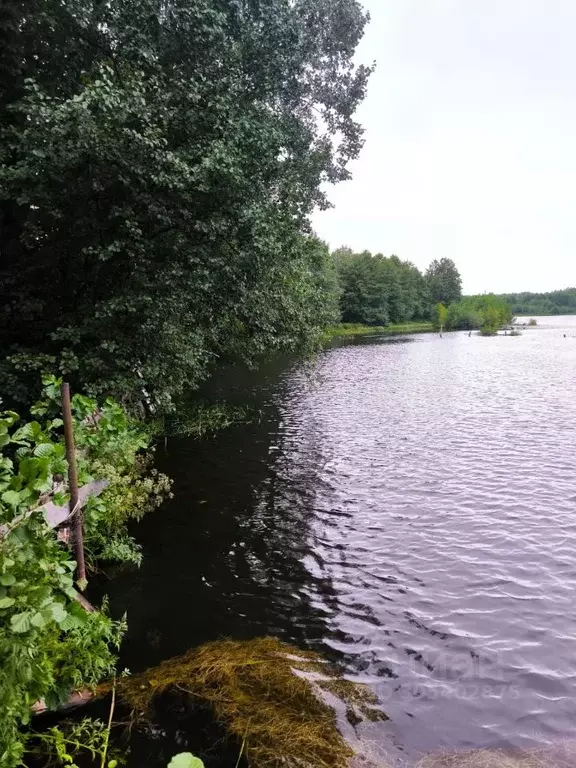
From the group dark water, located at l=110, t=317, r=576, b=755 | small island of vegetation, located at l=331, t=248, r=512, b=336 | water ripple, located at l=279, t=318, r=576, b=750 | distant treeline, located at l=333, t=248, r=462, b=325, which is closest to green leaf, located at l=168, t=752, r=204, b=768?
dark water, located at l=110, t=317, r=576, b=755

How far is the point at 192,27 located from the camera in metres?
12.8

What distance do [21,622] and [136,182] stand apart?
1017cm

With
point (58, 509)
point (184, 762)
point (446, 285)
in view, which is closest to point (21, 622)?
point (184, 762)

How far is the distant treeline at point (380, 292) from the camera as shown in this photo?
346 ft

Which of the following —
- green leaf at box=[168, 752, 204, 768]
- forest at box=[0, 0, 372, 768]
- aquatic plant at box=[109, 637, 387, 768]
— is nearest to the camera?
green leaf at box=[168, 752, 204, 768]

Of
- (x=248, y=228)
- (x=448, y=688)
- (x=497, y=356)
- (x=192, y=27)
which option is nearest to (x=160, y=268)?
(x=248, y=228)

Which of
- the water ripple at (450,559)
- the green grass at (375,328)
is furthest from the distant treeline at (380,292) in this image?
the water ripple at (450,559)

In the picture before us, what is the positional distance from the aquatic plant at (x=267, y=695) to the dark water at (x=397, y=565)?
373 mm

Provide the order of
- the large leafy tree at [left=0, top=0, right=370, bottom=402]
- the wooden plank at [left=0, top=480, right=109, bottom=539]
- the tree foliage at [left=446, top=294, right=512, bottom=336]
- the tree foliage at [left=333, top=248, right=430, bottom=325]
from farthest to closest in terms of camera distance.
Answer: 1. the tree foliage at [left=446, top=294, right=512, bottom=336]
2. the tree foliage at [left=333, top=248, right=430, bottom=325]
3. the large leafy tree at [left=0, top=0, right=370, bottom=402]
4. the wooden plank at [left=0, top=480, right=109, bottom=539]

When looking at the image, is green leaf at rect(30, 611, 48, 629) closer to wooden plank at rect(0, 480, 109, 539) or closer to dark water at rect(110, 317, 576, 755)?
wooden plank at rect(0, 480, 109, 539)

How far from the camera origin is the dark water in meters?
7.00

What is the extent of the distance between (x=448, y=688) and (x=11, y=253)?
13801mm

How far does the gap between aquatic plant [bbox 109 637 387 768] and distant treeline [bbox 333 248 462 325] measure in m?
83.5

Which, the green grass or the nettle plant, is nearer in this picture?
the nettle plant
